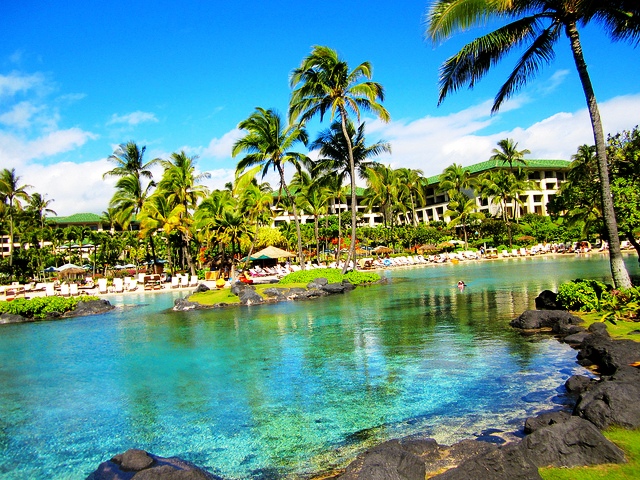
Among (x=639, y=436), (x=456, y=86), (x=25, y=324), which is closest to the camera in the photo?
(x=639, y=436)

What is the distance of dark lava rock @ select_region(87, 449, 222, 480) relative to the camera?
4.57 meters

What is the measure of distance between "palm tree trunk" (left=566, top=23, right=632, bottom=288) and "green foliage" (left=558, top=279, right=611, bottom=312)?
1.60 ft

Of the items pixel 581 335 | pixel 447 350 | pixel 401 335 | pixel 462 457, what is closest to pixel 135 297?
pixel 401 335

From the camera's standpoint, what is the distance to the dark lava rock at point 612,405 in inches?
203

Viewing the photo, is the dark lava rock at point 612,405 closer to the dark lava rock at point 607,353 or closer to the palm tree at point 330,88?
the dark lava rock at point 607,353

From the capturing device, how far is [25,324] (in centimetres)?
2028

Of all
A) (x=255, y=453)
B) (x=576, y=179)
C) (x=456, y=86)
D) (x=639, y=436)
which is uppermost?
(x=456, y=86)

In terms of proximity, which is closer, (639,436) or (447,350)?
(639,436)

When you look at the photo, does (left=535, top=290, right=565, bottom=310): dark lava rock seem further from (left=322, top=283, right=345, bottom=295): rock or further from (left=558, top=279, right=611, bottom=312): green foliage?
(left=322, top=283, right=345, bottom=295): rock

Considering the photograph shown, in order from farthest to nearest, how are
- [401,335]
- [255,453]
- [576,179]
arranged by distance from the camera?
[576,179] → [401,335] → [255,453]

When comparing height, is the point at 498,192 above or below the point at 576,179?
above

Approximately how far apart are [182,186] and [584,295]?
3318cm

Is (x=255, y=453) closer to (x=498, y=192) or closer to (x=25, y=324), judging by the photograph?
(x=25, y=324)

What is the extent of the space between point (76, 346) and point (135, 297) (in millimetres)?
15959
